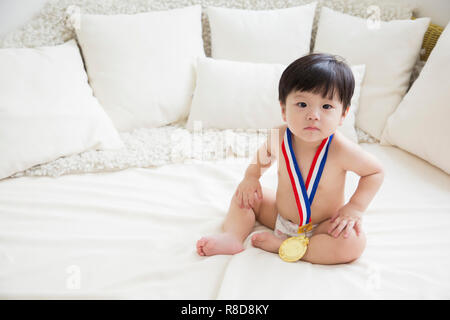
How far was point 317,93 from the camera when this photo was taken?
85cm

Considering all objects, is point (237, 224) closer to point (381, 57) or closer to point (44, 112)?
point (44, 112)

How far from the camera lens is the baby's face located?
2.82 feet

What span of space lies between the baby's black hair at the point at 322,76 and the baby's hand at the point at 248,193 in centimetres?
29

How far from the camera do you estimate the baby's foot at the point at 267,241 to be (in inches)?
38.0

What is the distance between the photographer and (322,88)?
2.78 feet

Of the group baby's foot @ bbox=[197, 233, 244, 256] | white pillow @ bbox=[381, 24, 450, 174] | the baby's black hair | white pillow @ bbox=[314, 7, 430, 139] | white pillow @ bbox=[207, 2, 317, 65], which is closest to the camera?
the baby's black hair

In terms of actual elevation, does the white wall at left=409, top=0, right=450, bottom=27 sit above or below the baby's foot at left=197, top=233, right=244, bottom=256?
above

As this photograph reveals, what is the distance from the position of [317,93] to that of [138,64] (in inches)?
34.6

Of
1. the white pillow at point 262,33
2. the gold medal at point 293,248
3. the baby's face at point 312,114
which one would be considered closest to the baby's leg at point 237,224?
the gold medal at point 293,248

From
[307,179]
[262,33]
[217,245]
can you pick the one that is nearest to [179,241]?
[217,245]

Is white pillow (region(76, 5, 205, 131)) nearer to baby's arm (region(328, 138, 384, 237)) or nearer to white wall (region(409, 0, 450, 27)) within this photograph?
baby's arm (region(328, 138, 384, 237))

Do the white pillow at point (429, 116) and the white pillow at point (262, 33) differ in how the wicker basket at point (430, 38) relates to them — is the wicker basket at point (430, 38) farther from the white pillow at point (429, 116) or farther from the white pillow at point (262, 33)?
the white pillow at point (262, 33)

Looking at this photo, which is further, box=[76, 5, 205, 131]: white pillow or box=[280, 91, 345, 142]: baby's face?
box=[76, 5, 205, 131]: white pillow

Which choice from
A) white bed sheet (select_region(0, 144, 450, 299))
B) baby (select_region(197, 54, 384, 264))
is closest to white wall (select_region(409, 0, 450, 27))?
white bed sheet (select_region(0, 144, 450, 299))
